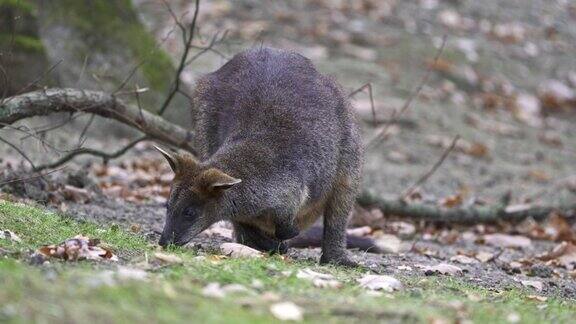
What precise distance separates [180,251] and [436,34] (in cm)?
1236

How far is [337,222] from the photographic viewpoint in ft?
22.5

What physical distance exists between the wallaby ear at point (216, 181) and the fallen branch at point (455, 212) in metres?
3.18

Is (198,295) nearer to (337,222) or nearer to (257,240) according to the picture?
(257,240)

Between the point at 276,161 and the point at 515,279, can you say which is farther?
the point at 515,279

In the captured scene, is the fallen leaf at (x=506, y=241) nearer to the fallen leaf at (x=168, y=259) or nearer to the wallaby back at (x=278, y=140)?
the wallaby back at (x=278, y=140)

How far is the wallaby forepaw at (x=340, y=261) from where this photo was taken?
6.57m

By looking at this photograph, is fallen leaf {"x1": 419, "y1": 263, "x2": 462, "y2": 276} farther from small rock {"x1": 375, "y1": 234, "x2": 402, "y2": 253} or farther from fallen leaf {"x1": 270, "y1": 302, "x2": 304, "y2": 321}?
fallen leaf {"x1": 270, "y1": 302, "x2": 304, "y2": 321}

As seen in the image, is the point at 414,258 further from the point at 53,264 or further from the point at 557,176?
the point at 557,176

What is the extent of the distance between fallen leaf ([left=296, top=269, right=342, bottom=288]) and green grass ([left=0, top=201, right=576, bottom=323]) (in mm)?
→ 72

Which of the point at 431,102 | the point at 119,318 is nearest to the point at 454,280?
the point at 119,318

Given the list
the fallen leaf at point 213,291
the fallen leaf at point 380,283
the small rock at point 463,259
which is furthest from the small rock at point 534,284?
the fallen leaf at point 213,291

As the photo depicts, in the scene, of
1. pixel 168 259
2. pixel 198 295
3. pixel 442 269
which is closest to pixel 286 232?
pixel 442 269

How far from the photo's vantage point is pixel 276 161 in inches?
Answer: 252

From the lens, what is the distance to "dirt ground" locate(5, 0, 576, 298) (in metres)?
8.64
